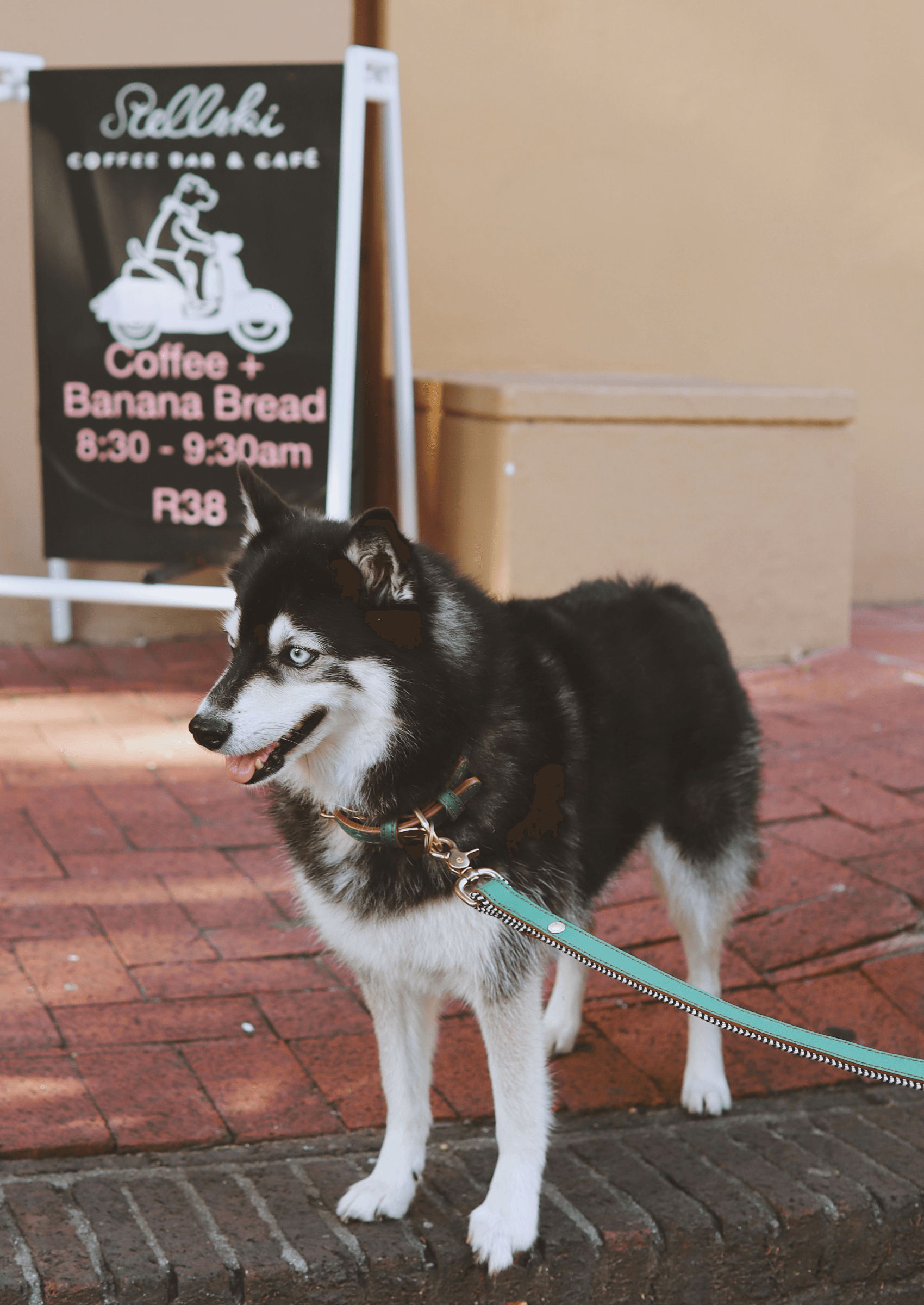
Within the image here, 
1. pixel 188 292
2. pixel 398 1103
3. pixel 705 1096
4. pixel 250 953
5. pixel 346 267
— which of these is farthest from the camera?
pixel 188 292

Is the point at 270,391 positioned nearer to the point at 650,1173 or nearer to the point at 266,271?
the point at 266,271

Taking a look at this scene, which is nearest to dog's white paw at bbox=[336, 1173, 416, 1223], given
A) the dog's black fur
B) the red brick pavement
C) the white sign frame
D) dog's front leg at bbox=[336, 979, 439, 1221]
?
dog's front leg at bbox=[336, 979, 439, 1221]

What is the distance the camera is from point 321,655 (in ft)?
5.84

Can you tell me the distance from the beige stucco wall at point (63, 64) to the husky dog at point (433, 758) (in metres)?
3.24

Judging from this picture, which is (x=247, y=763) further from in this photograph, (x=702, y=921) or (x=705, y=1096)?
(x=705, y=1096)

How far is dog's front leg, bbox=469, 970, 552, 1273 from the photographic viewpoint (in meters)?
1.96

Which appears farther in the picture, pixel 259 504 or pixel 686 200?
pixel 686 200

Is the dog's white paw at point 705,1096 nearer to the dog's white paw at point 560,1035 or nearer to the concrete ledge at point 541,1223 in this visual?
the concrete ledge at point 541,1223

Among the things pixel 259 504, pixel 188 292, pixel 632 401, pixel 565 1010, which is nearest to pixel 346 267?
pixel 188 292

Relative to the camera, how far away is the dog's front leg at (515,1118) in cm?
196

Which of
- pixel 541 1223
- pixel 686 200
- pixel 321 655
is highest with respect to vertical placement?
pixel 686 200

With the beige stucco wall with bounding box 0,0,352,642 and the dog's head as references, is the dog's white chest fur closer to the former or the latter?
the dog's head

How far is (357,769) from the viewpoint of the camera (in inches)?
73.7

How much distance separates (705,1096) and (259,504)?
4.46ft
